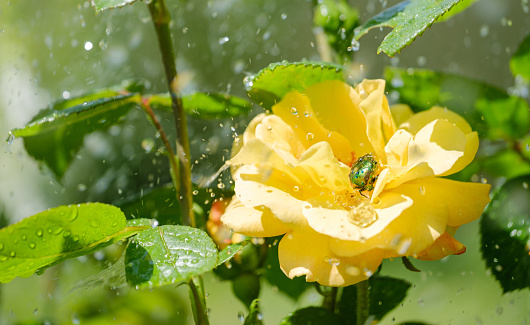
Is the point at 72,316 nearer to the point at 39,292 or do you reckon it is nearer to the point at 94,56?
the point at 39,292

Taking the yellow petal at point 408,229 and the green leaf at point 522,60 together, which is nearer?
the yellow petal at point 408,229

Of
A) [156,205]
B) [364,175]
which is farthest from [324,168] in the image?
[156,205]

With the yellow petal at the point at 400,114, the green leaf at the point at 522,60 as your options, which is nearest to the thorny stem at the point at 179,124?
the yellow petal at the point at 400,114

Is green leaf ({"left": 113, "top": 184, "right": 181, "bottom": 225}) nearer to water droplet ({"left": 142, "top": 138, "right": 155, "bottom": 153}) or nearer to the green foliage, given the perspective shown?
water droplet ({"left": 142, "top": 138, "right": 155, "bottom": 153})

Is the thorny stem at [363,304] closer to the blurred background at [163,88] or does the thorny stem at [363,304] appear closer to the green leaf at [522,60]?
the blurred background at [163,88]

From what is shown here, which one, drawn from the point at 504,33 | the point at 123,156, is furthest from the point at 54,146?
the point at 504,33

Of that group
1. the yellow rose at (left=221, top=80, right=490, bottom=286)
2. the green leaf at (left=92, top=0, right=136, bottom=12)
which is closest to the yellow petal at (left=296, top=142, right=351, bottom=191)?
the yellow rose at (left=221, top=80, right=490, bottom=286)
